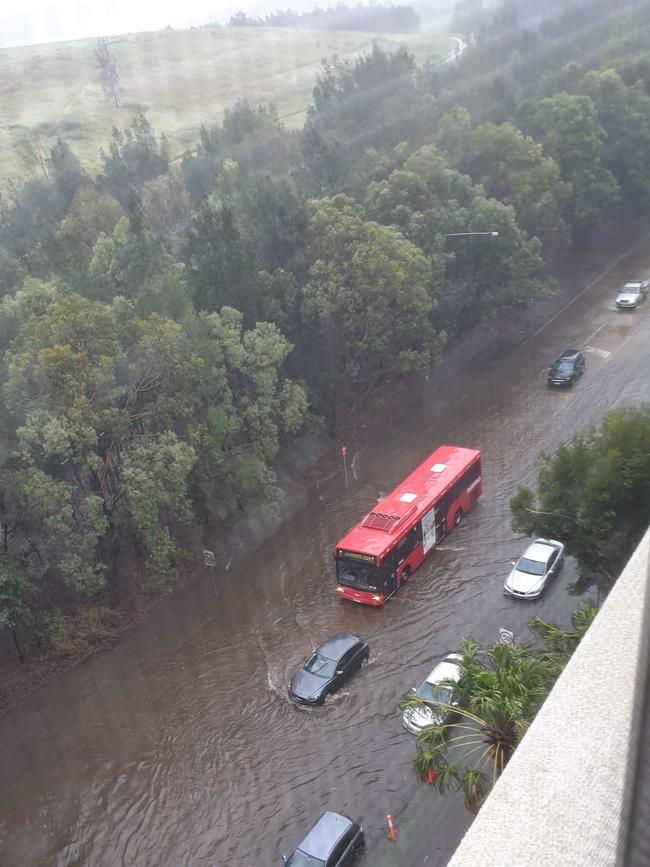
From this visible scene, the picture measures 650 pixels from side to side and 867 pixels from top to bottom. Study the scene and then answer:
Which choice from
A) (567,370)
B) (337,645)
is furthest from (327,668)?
(567,370)

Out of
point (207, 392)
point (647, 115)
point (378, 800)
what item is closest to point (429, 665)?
point (378, 800)

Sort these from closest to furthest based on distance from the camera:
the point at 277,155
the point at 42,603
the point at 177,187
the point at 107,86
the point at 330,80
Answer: the point at 42,603 → the point at 177,187 → the point at 277,155 → the point at 330,80 → the point at 107,86

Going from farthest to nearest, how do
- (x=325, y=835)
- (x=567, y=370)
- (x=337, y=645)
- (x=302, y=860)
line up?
(x=567, y=370)
(x=337, y=645)
(x=325, y=835)
(x=302, y=860)

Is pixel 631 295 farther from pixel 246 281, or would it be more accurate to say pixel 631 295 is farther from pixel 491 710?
pixel 491 710

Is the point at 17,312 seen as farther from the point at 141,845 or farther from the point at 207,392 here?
the point at 141,845

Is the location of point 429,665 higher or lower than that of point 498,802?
lower

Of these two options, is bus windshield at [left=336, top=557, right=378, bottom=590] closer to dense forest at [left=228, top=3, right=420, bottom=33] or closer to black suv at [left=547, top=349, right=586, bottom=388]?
black suv at [left=547, top=349, right=586, bottom=388]

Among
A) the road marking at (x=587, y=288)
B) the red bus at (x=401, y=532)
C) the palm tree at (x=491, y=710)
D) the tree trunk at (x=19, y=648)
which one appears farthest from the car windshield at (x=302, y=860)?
the road marking at (x=587, y=288)
